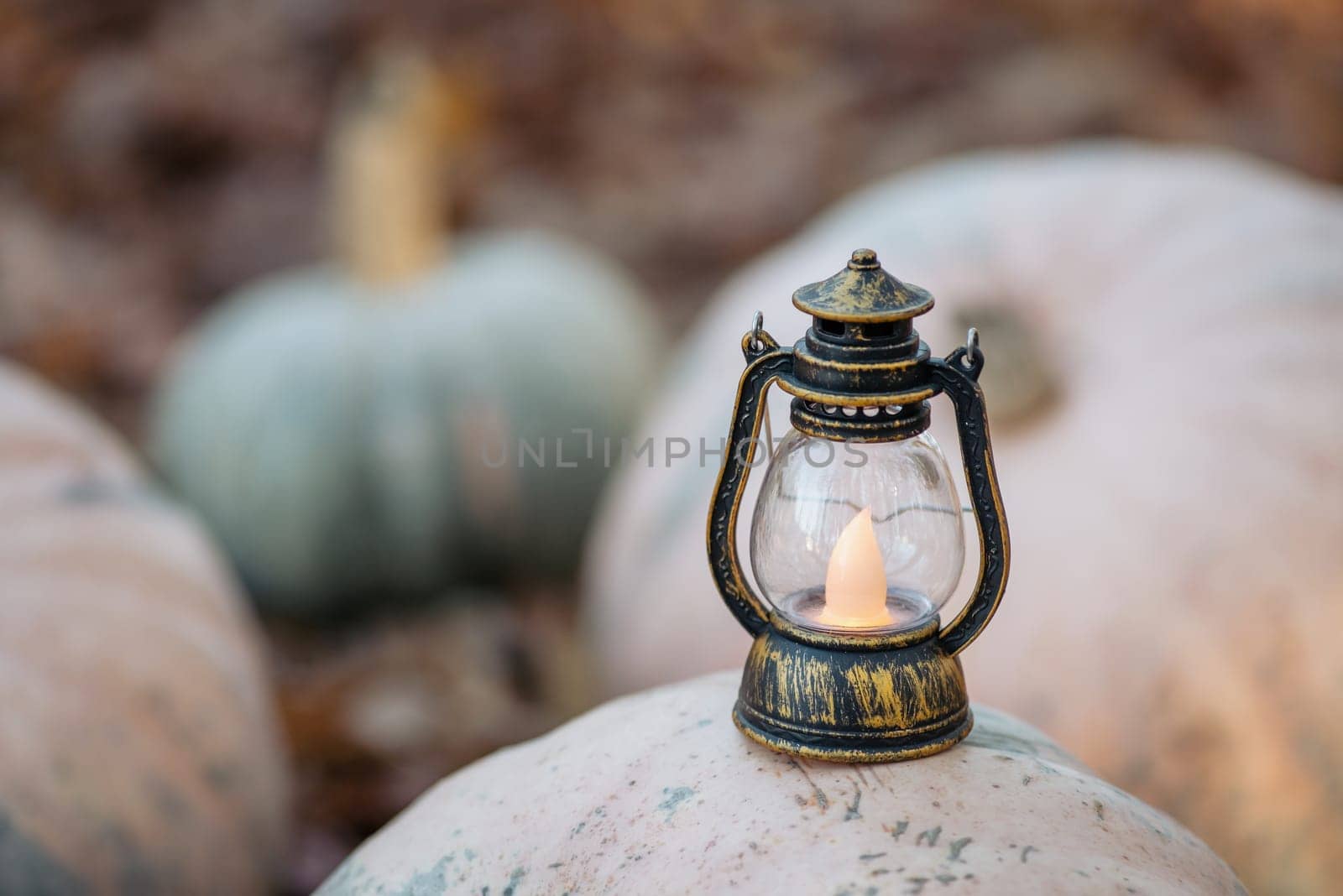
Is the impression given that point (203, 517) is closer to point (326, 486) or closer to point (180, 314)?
point (326, 486)

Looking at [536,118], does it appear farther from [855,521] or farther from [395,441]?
[855,521]

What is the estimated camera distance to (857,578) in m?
1.17

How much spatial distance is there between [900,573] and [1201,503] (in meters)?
0.74

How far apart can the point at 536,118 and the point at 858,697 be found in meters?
4.46

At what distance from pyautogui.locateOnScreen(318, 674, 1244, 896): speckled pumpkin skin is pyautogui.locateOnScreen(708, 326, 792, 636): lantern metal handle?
10 centimetres

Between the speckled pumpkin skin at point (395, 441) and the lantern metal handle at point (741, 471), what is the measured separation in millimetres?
2265

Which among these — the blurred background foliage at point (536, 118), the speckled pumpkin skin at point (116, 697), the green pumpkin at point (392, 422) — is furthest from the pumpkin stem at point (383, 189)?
the speckled pumpkin skin at point (116, 697)

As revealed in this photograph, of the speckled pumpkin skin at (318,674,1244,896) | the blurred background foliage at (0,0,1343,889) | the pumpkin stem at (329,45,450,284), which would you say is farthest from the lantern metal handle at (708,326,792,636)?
the blurred background foliage at (0,0,1343,889)

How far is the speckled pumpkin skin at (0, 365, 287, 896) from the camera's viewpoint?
5.29 ft

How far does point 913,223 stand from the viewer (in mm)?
2373

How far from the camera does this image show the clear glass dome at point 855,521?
1161 millimetres

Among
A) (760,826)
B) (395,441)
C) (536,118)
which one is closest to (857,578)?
(760,826)

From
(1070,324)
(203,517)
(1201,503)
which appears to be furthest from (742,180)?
(1201,503)

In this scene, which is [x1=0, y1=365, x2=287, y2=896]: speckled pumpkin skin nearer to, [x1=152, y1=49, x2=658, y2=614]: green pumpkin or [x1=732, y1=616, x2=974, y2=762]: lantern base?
[x1=732, y1=616, x2=974, y2=762]: lantern base
